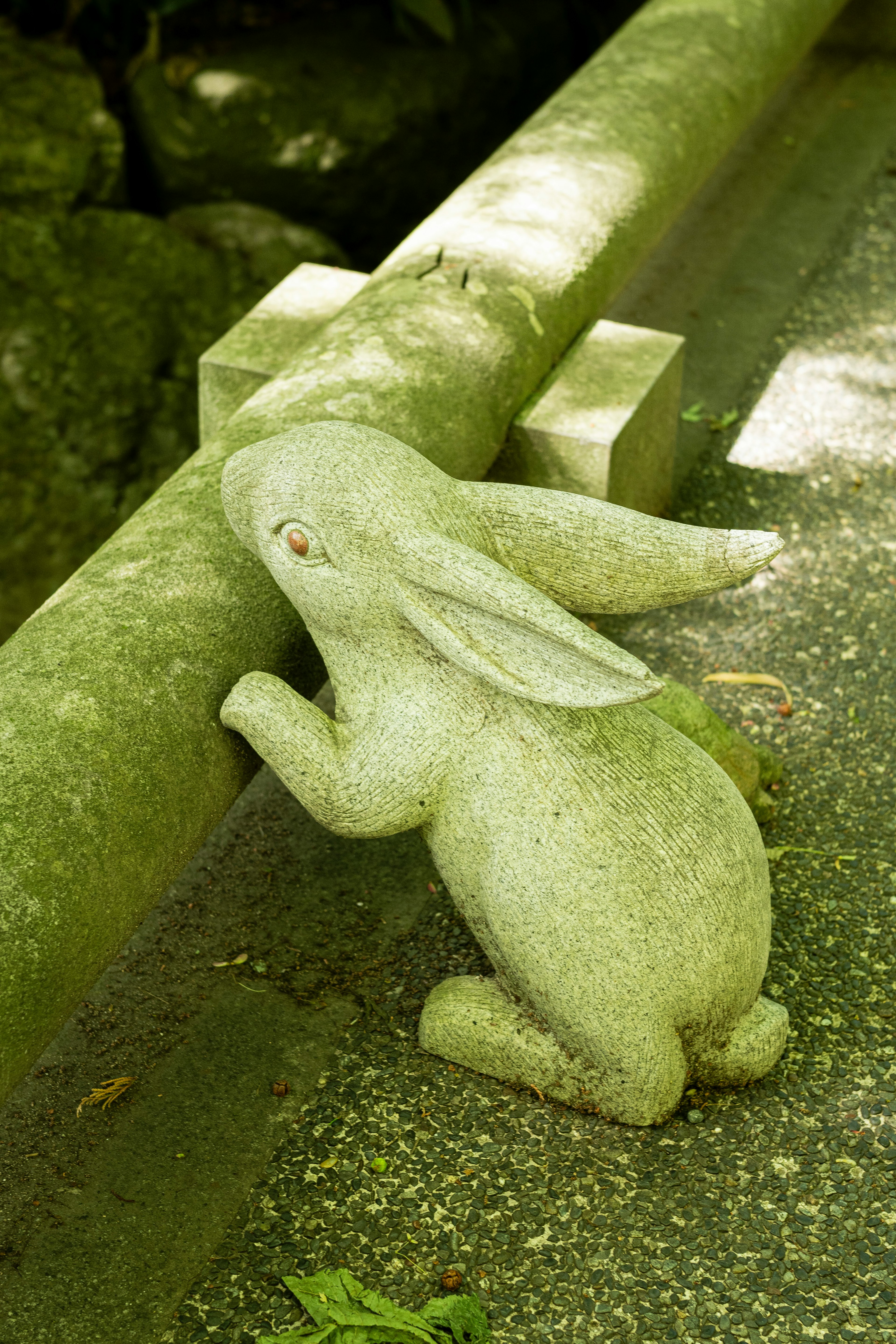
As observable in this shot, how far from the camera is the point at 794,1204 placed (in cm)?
206

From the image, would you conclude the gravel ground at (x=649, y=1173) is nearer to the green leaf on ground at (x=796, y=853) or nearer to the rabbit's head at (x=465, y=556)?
the green leaf on ground at (x=796, y=853)

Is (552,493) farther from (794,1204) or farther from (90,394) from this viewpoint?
(90,394)

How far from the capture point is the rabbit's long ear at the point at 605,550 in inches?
79.3

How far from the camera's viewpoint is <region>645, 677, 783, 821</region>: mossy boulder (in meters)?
2.64

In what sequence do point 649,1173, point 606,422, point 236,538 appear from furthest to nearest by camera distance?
point 606,422 → point 236,538 → point 649,1173

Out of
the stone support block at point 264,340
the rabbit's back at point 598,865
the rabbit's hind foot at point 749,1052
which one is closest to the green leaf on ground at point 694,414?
the stone support block at point 264,340

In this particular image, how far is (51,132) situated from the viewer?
212 inches

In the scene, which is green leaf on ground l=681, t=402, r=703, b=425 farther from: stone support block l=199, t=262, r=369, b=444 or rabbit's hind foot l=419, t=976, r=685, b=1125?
rabbit's hind foot l=419, t=976, r=685, b=1125

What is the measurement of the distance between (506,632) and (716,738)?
35.7 inches

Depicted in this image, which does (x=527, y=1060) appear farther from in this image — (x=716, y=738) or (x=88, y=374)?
(x=88, y=374)

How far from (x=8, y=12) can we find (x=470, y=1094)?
5.51 m

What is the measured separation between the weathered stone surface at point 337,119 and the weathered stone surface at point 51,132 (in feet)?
1.00

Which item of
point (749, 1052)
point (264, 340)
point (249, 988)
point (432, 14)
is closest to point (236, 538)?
point (249, 988)

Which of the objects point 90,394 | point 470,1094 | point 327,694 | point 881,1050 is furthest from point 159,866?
point 90,394
